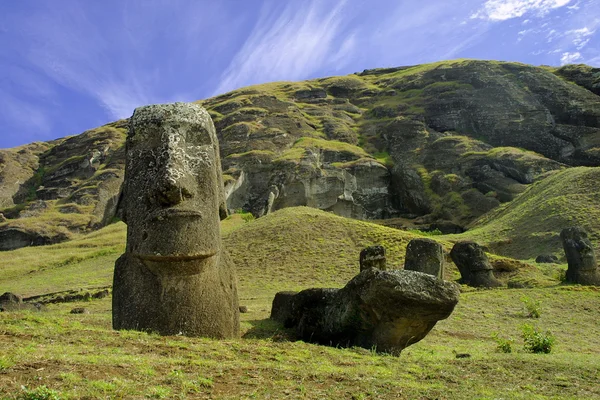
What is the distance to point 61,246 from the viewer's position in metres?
44.4

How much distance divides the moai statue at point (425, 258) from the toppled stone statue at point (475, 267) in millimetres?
4652

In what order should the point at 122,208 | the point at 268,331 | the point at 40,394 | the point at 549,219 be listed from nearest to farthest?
the point at 40,394, the point at 122,208, the point at 268,331, the point at 549,219

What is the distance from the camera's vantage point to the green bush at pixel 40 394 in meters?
3.70

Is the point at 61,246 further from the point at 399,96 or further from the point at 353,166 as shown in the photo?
the point at 399,96

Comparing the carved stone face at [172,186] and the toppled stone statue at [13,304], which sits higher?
the carved stone face at [172,186]

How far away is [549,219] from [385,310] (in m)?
31.6

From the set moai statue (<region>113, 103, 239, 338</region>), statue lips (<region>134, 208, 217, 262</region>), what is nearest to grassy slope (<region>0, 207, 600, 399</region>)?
moai statue (<region>113, 103, 239, 338</region>)

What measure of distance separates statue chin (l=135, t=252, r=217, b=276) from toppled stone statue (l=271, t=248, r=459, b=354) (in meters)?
2.66

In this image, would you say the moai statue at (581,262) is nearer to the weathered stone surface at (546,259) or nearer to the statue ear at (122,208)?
the weathered stone surface at (546,259)

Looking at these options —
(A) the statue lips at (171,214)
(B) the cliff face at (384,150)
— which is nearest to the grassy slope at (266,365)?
(A) the statue lips at (171,214)

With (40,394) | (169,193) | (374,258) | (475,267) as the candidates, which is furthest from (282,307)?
(475,267)

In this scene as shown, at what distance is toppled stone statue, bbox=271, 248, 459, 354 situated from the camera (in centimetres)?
771

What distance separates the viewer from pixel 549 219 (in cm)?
3528

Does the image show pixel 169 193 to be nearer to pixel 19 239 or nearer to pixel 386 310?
pixel 386 310
